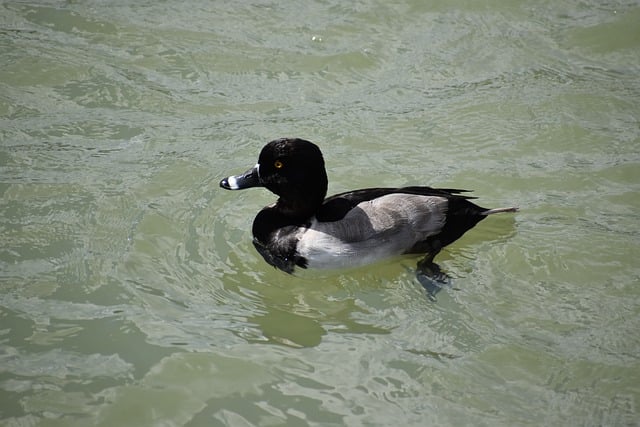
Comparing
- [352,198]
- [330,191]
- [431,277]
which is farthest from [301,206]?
[431,277]

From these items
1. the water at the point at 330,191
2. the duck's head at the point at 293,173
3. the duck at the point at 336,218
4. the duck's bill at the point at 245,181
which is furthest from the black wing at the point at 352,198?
the duck's bill at the point at 245,181

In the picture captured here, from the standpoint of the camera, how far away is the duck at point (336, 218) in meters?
5.87

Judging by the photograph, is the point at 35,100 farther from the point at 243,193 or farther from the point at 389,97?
the point at 389,97

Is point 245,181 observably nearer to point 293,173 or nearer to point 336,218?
point 293,173

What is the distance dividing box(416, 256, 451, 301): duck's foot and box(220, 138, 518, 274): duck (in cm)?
1

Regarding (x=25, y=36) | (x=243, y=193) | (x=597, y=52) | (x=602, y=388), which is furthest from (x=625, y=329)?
(x=25, y=36)

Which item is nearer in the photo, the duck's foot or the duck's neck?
the duck's foot

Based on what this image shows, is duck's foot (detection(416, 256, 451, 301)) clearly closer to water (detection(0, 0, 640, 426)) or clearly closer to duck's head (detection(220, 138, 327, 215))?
water (detection(0, 0, 640, 426))

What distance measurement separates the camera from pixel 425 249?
6062 millimetres

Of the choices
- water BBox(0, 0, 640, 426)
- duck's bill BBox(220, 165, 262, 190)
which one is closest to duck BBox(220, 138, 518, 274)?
duck's bill BBox(220, 165, 262, 190)

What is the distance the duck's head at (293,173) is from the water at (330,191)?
1.86 ft

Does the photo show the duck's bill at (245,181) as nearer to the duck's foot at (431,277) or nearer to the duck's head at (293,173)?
the duck's head at (293,173)

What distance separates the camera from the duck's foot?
580cm

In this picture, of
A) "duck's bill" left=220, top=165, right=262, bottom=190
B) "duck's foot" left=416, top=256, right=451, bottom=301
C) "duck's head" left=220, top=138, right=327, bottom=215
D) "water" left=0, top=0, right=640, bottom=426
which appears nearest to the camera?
"water" left=0, top=0, right=640, bottom=426
